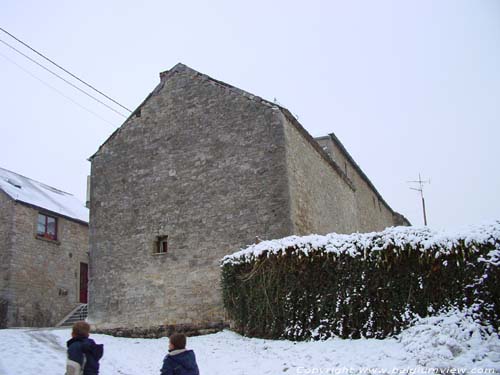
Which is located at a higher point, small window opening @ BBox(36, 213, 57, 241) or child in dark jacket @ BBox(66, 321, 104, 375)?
small window opening @ BBox(36, 213, 57, 241)

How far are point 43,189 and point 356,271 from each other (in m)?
20.0

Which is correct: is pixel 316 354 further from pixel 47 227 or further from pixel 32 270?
pixel 47 227

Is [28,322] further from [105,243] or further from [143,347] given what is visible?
[143,347]

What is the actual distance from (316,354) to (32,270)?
50.4ft

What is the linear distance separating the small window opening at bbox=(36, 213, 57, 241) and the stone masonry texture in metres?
0.21

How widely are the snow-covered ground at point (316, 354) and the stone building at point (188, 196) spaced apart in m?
A: 2.92

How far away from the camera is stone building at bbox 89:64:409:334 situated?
1350 centimetres

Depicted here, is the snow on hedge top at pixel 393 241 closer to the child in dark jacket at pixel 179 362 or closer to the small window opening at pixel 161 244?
the small window opening at pixel 161 244

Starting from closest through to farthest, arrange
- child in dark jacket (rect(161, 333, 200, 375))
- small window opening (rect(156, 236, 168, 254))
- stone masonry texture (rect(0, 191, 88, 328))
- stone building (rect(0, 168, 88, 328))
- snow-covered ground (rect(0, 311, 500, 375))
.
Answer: child in dark jacket (rect(161, 333, 200, 375)) → snow-covered ground (rect(0, 311, 500, 375)) → small window opening (rect(156, 236, 168, 254)) → stone masonry texture (rect(0, 191, 88, 328)) → stone building (rect(0, 168, 88, 328))

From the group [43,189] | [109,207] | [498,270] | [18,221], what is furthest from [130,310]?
[43,189]

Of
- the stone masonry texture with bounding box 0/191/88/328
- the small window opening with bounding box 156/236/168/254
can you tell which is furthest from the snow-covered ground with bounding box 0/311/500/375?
the stone masonry texture with bounding box 0/191/88/328

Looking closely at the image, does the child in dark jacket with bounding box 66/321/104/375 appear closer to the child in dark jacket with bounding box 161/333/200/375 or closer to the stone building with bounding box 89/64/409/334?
the child in dark jacket with bounding box 161/333/200/375

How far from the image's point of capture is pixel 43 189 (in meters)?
25.2

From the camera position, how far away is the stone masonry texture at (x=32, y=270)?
19359 millimetres
